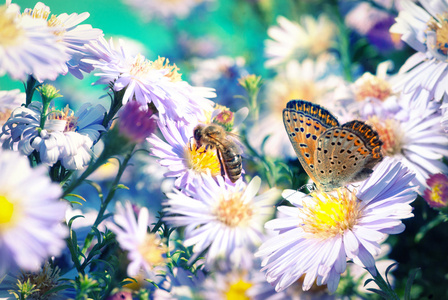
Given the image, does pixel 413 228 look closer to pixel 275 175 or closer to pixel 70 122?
pixel 275 175

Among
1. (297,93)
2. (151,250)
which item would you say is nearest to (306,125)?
(151,250)

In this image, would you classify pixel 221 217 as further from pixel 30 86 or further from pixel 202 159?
pixel 30 86

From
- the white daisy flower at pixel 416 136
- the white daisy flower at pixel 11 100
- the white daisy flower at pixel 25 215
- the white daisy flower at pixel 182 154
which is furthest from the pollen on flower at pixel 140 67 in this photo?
the white daisy flower at pixel 416 136

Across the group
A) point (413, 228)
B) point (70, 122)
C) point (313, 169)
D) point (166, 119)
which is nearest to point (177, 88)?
point (166, 119)

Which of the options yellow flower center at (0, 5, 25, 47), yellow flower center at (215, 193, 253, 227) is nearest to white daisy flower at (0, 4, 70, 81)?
yellow flower center at (0, 5, 25, 47)

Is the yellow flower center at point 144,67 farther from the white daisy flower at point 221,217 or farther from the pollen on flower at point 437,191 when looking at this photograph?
the pollen on flower at point 437,191

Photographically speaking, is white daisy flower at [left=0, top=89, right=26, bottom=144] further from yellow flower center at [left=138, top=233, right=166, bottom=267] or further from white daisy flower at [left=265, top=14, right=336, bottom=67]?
white daisy flower at [left=265, top=14, right=336, bottom=67]
